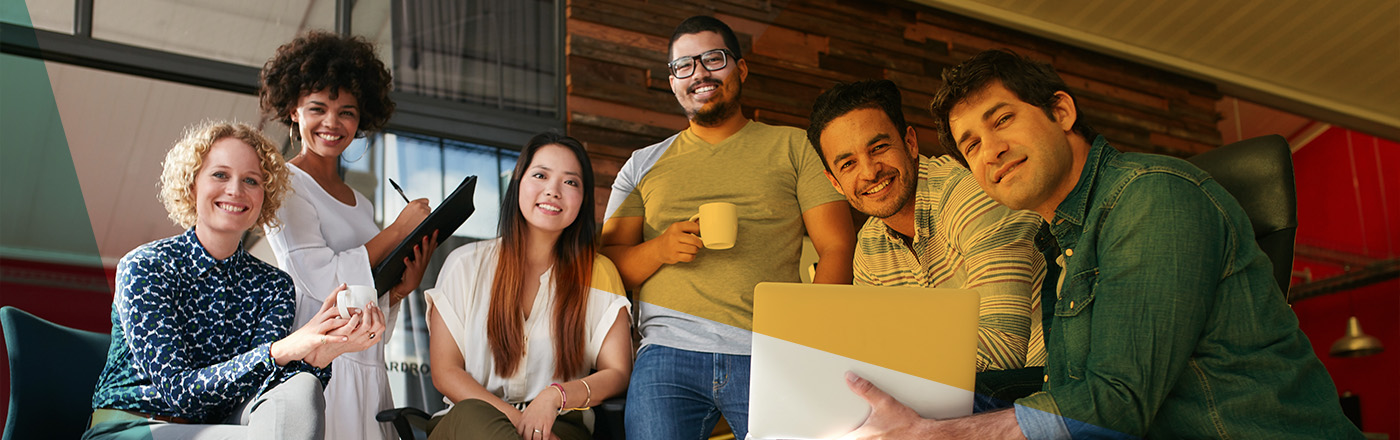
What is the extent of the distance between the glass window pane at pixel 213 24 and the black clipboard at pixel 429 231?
1.95 feet

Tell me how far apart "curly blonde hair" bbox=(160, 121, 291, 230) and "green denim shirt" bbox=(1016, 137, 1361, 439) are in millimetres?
1504

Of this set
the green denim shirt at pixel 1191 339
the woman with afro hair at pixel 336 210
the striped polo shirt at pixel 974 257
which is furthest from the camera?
the woman with afro hair at pixel 336 210

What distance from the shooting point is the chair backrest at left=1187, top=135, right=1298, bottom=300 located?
1.34 meters

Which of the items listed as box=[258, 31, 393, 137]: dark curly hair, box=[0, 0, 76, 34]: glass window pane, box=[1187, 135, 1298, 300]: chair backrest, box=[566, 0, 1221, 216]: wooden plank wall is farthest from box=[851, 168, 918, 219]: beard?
box=[0, 0, 76, 34]: glass window pane

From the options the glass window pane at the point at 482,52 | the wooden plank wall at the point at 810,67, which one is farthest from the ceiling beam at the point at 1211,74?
the glass window pane at the point at 482,52

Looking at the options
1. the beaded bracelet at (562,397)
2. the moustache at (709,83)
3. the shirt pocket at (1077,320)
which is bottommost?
the beaded bracelet at (562,397)

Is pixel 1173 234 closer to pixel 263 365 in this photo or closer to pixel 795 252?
pixel 795 252

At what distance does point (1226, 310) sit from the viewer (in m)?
1.13

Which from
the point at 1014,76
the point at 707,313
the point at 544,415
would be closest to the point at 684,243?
the point at 707,313

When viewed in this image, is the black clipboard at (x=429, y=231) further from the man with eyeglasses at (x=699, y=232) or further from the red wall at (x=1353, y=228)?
the red wall at (x=1353, y=228)

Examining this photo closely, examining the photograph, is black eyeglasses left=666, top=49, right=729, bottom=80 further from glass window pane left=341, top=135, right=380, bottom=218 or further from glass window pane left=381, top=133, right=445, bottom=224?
glass window pane left=341, top=135, right=380, bottom=218

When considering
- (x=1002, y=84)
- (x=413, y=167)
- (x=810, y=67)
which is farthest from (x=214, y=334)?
(x=810, y=67)

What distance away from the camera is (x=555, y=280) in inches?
76.9
